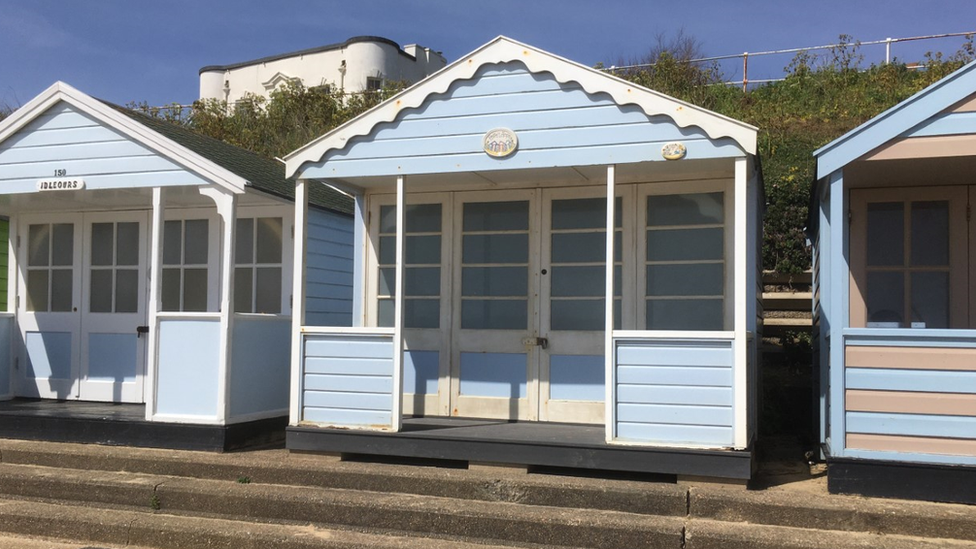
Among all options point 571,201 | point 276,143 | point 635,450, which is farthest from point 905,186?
point 276,143

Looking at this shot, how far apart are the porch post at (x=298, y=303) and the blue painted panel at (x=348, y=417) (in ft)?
0.41

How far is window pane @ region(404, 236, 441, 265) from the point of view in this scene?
7.55 m

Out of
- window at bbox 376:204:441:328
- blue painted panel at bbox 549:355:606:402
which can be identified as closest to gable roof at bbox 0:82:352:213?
window at bbox 376:204:441:328

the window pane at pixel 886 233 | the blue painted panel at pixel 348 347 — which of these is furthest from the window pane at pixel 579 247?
the window pane at pixel 886 233

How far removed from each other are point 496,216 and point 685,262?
5.66 ft

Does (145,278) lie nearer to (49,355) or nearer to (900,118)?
(49,355)

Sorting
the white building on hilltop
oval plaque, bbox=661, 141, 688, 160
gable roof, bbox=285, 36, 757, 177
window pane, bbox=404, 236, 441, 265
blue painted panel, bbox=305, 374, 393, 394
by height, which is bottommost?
blue painted panel, bbox=305, 374, 393, 394

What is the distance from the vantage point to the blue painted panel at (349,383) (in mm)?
6480

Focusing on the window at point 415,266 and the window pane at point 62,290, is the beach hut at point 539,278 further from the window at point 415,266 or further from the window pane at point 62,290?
the window pane at point 62,290

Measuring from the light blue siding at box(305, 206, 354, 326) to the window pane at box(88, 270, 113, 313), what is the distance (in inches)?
93.8

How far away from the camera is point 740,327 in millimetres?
5531

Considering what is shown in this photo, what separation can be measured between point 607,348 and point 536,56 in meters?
2.22

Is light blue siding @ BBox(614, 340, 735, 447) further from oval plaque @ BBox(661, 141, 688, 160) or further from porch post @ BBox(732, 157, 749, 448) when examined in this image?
oval plaque @ BBox(661, 141, 688, 160)

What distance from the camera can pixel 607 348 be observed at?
19.1ft
